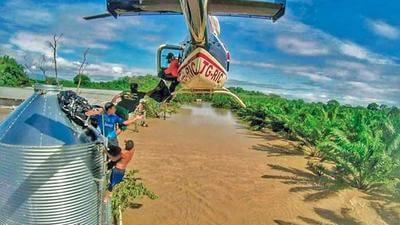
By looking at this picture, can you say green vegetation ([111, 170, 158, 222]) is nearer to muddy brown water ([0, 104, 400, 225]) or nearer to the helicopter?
muddy brown water ([0, 104, 400, 225])

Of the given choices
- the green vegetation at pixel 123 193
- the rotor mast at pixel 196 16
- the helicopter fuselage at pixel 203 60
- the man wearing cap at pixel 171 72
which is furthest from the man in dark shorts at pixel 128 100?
the green vegetation at pixel 123 193

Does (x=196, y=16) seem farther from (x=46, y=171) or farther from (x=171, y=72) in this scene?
(x=171, y=72)

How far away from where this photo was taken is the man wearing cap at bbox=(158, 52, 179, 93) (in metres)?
5.91

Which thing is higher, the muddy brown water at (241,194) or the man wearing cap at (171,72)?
the man wearing cap at (171,72)

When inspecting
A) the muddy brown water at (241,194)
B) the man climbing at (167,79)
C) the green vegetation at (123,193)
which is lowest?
the muddy brown water at (241,194)

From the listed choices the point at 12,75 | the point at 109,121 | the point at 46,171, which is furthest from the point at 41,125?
the point at 12,75

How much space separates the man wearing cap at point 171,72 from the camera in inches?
233

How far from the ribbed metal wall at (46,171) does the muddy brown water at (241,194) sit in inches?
201

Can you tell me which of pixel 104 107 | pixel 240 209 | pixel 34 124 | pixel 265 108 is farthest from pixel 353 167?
pixel 265 108

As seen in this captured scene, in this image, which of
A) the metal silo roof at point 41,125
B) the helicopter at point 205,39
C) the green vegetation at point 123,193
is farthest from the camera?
the green vegetation at point 123,193

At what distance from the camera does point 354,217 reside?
33.7 ft

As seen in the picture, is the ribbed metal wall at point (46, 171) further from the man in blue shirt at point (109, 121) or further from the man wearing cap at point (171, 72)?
the man wearing cap at point (171, 72)

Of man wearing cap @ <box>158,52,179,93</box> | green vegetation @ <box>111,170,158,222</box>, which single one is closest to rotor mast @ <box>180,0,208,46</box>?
man wearing cap @ <box>158,52,179,93</box>

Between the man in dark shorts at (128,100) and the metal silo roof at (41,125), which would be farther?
the man in dark shorts at (128,100)
